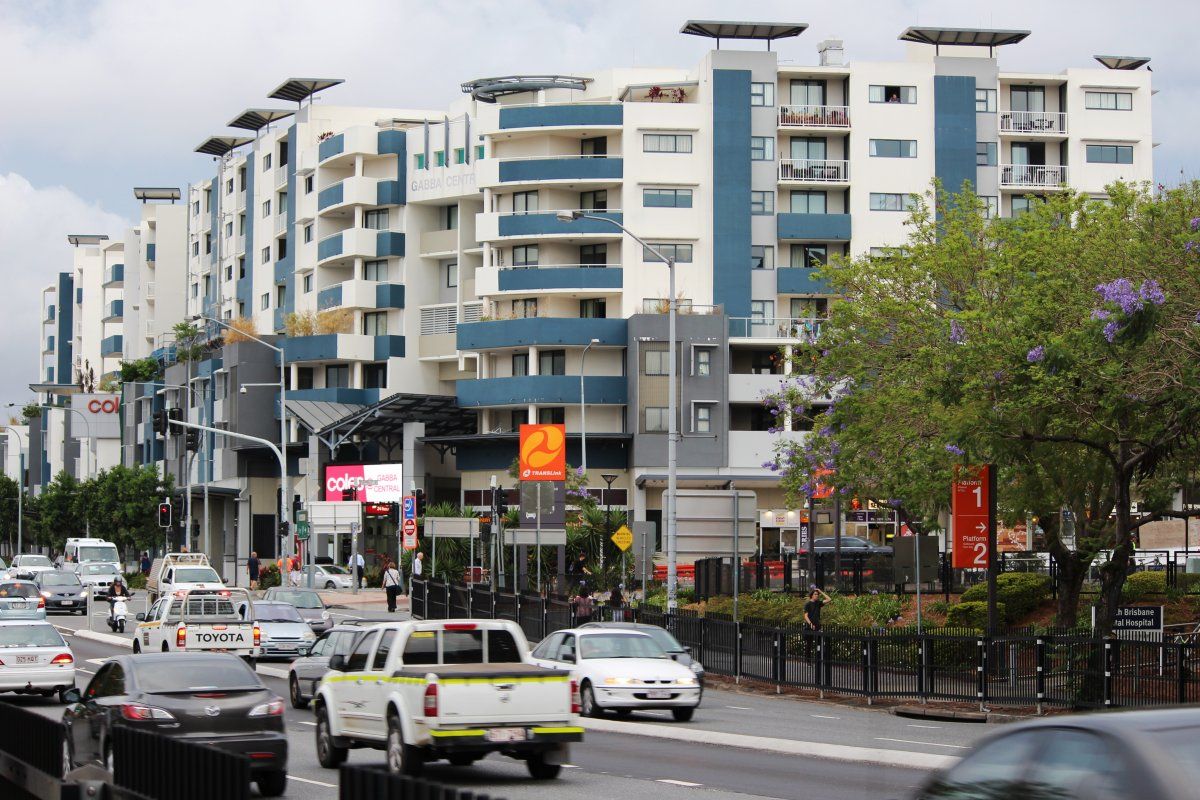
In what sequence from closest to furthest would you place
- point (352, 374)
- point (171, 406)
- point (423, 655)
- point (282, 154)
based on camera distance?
point (423, 655)
point (352, 374)
point (282, 154)
point (171, 406)

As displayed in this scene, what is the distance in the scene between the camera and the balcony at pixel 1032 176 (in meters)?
82.7

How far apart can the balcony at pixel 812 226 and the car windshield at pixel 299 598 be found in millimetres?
42895

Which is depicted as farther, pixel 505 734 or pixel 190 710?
pixel 505 734

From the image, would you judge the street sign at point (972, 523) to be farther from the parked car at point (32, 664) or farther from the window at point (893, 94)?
the window at point (893, 94)

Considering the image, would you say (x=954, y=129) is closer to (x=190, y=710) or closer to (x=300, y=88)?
(x=300, y=88)

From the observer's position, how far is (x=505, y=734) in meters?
16.5

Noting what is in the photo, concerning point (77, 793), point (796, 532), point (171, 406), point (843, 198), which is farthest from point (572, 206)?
point (77, 793)

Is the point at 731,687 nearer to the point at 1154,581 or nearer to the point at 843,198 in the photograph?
the point at 1154,581

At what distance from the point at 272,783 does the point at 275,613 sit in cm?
2248

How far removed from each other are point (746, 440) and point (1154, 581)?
3964cm

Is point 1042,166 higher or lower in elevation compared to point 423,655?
higher

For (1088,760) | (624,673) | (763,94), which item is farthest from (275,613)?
(763,94)

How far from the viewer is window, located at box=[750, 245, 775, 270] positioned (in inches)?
3211

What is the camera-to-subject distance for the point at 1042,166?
273 feet
